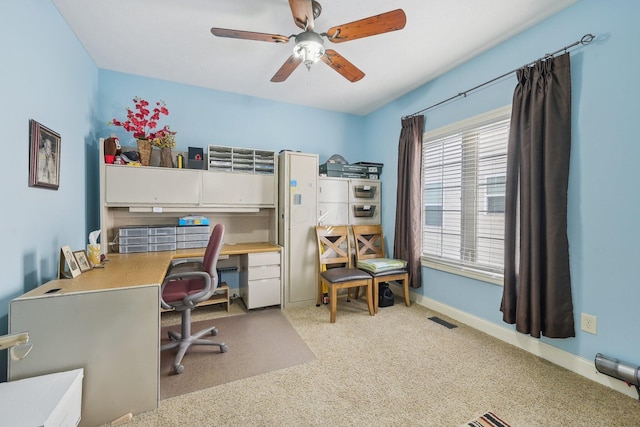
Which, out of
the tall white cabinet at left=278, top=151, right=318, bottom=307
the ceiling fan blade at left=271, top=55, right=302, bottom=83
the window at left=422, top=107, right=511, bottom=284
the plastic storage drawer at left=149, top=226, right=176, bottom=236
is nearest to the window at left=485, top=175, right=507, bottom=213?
the window at left=422, top=107, right=511, bottom=284

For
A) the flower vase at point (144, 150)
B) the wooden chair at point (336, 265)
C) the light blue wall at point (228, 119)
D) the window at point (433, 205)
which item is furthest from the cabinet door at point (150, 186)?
the window at point (433, 205)

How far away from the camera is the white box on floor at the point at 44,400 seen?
39.8 inches

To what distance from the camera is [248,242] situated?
11.6ft

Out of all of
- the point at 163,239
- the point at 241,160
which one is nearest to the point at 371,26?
the point at 241,160

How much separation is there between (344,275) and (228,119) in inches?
96.2

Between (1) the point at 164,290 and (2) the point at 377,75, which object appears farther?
(2) the point at 377,75

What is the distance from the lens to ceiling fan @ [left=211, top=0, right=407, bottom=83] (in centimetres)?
160

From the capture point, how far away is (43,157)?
171 centimetres

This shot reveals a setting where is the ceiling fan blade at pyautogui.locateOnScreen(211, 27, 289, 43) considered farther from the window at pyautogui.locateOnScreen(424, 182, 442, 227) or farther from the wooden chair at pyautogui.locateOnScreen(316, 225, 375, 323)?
the window at pyautogui.locateOnScreen(424, 182, 442, 227)

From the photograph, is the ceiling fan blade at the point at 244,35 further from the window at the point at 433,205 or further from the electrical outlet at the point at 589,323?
the electrical outlet at the point at 589,323

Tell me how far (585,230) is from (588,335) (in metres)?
0.74

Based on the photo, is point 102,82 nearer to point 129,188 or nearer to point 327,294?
point 129,188

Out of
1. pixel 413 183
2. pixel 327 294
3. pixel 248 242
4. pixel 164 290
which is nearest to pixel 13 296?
pixel 164 290

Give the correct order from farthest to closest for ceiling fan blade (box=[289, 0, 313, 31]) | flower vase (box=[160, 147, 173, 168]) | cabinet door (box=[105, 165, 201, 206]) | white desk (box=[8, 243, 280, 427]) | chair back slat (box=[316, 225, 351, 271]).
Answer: chair back slat (box=[316, 225, 351, 271])
flower vase (box=[160, 147, 173, 168])
cabinet door (box=[105, 165, 201, 206])
ceiling fan blade (box=[289, 0, 313, 31])
white desk (box=[8, 243, 280, 427])
